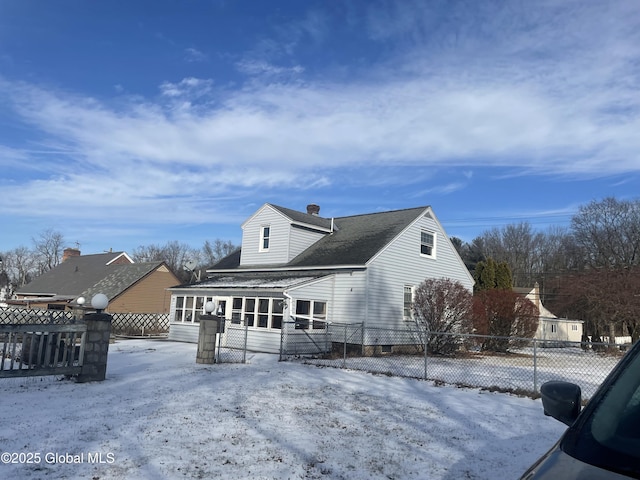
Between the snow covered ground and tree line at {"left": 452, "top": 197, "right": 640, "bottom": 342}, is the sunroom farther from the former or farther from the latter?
tree line at {"left": 452, "top": 197, "right": 640, "bottom": 342}

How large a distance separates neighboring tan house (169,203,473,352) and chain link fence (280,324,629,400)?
657mm

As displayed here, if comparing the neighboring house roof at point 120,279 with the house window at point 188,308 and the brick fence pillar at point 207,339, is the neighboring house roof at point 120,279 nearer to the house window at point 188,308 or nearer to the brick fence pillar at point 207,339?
the house window at point 188,308

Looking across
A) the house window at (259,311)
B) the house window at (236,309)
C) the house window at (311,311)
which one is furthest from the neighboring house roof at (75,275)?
the house window at (311,311)

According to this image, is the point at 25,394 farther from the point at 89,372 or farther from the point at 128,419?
the point at 128,419

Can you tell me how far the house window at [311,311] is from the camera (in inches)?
711

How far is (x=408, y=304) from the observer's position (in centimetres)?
2067

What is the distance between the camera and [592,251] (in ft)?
149

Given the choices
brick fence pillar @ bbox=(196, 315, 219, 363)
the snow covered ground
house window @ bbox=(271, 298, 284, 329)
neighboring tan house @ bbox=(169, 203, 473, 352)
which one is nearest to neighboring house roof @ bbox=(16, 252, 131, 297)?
neighboring tan house @ bbox=(169, 203, 473, 352)

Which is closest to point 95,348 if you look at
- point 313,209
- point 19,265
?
point 313,209

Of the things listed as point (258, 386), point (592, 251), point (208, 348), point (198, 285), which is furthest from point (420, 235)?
point (592, 251)

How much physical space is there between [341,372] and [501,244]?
177ft

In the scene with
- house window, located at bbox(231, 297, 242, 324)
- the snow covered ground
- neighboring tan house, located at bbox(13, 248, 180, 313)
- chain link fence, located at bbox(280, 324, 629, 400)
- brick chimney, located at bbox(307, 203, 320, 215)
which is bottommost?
the snow covered ground

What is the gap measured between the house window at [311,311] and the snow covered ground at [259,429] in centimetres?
757

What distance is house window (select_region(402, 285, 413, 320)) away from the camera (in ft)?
67.2
